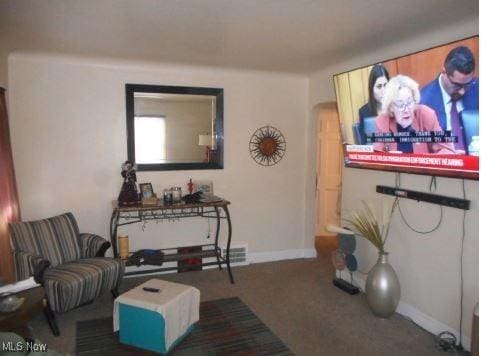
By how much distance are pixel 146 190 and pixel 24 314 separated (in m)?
1.85

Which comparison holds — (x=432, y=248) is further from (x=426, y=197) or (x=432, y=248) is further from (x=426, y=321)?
(x=426, y=321)

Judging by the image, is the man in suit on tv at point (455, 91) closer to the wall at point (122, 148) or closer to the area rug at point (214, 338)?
the area rug at point (214, 338)

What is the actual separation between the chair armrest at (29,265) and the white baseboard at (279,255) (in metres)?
2.42

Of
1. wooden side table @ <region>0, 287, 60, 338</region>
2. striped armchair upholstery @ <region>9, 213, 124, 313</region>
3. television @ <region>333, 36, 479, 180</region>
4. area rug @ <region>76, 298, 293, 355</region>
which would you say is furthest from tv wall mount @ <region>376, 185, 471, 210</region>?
Result: wooden side table @ <region>0, 287, 60, 338</region>

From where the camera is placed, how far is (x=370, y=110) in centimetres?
306

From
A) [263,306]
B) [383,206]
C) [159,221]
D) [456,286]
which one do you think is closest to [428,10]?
[383,206]

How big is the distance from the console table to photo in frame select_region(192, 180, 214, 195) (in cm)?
19

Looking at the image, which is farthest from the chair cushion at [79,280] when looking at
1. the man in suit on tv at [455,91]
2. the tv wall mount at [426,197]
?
the man in suit on tv at [455,91]

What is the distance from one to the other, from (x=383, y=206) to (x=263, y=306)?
1437mm

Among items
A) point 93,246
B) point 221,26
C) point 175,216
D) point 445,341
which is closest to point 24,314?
point 93,246

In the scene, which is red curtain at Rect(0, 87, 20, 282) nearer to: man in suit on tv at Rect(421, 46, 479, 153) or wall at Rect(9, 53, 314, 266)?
wall at Rect(9, 53, 314, 266)

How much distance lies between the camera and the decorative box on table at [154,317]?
8.38 ft

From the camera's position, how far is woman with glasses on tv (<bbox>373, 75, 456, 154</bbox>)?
8.60 feet

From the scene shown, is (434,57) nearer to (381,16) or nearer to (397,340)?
(381,16)
